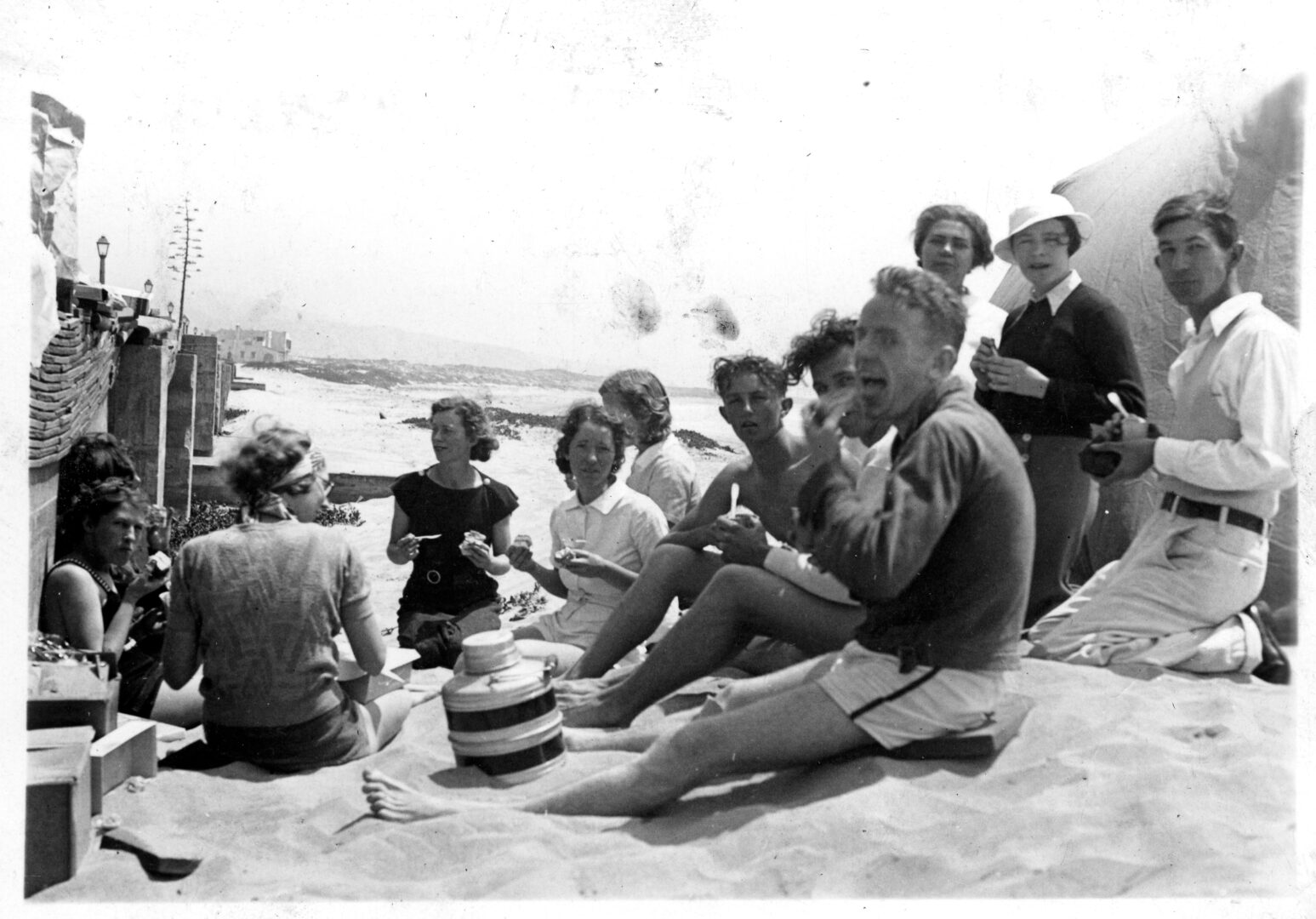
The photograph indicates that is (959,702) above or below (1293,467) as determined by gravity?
below

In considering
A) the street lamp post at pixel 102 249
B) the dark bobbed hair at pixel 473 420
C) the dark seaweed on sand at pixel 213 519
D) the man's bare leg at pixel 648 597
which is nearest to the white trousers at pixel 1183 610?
the man's bare leg at pixel 648 597

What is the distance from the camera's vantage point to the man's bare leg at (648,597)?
4.55 meters

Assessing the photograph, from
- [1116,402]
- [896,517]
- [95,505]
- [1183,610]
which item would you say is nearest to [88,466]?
[95,505]

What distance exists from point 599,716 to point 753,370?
1414 mm

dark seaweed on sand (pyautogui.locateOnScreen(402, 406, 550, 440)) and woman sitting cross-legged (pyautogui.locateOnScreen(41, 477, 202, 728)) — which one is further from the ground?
dark seaweed on sand (pyautogui.locateOnScreen(402, 406, 550, 440))

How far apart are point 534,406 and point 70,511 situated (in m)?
1.98

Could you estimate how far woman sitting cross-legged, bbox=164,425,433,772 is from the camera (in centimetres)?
397

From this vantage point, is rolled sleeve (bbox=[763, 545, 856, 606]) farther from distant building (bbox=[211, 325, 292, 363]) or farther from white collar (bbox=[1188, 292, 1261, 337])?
distant building (bbox=[211, 325, 292, 363])

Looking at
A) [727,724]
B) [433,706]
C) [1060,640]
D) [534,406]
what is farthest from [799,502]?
[534,406]

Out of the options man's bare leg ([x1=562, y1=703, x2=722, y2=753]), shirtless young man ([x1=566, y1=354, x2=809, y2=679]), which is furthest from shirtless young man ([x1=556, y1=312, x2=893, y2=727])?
shirtless young man ([x1=566, y1=354, x2=809, y2=679])

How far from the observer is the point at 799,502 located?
353cm

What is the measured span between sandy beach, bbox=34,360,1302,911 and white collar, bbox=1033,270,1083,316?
139 centimetres

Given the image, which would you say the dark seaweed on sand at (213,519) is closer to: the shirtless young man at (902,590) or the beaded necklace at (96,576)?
the beaded necklace at (96,576)

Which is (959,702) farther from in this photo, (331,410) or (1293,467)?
(331,410)
